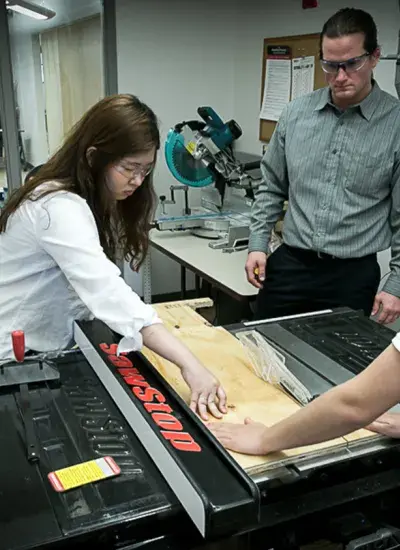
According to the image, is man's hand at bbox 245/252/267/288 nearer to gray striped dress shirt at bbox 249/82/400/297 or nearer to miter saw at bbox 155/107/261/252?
gray striped dress shirt at bbox 249/82/400/297

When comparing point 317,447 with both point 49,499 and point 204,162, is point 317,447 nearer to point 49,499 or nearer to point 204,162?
point 49,499

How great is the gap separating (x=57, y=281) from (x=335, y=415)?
708mm

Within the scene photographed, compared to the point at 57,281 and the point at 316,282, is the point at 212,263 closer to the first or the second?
the point at 316,282

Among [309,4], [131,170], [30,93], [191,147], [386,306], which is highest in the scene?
[309,4]

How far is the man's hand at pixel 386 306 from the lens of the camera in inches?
70.1

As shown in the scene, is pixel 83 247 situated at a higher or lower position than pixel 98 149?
lower

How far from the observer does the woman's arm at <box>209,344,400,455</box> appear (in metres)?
0.76

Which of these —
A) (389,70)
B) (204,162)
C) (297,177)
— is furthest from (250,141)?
(297,177)

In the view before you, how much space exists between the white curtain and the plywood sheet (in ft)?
8.47

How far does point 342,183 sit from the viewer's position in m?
1.80

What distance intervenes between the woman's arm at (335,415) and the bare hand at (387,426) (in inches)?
4.6

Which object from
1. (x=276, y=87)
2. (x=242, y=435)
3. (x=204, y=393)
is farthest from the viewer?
(x=276, y=87)

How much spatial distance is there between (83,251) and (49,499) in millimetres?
477

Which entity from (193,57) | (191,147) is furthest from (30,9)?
(191,147)
